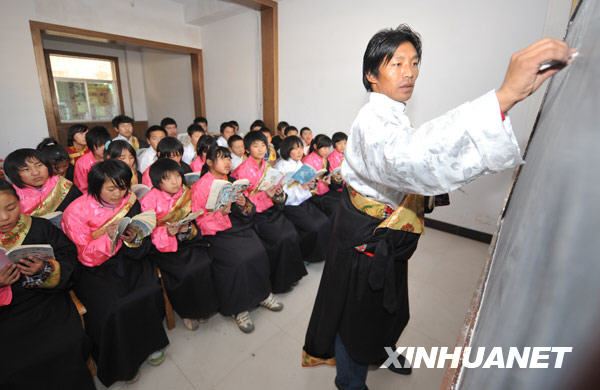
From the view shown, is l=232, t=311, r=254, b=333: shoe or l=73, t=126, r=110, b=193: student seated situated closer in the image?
l=232, t=311, r=254, b=333: shoe

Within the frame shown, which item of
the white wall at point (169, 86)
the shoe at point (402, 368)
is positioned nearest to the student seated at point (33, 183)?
the shoe at point (402, 368)

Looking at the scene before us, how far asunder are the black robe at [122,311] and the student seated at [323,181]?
1762 mm

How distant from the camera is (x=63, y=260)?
60.1 inches

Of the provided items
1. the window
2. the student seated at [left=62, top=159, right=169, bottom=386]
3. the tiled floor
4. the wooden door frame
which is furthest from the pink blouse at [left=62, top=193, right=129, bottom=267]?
the window

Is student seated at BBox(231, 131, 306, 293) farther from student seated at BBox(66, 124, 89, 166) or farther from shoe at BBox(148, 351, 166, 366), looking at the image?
student seated at BBox(66, 124, 89, 166)

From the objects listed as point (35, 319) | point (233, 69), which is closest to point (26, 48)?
point (233, 69)

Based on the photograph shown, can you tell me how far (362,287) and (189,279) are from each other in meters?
1.20

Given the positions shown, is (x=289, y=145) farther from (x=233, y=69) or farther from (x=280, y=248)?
(x=233, y=69)

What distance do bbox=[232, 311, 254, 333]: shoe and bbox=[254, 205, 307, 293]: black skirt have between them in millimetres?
365

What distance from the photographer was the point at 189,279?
6.03ft

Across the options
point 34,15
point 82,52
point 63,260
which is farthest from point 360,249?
point 82,52

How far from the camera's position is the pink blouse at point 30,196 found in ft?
6.09

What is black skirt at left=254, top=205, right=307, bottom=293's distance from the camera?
7.58 ft

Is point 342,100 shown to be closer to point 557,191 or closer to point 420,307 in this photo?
point 420,307
